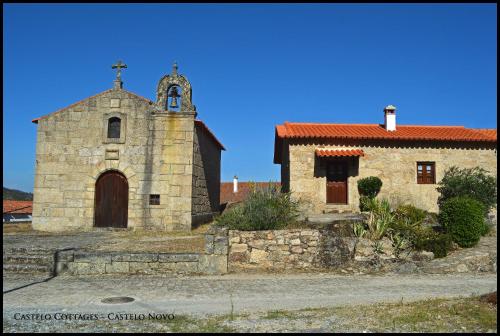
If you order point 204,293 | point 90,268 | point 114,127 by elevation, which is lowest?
point 204,293

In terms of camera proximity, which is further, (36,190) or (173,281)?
(36,190)

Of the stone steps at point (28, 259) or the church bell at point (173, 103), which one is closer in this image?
the stone steps at point (28, 259)

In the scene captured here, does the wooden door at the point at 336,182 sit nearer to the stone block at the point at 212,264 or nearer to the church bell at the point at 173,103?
the church bell at the point at 173,103

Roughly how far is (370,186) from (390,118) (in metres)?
3.85

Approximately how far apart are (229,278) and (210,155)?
1194 centimetres

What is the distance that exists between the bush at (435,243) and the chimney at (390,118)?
8.83 meters

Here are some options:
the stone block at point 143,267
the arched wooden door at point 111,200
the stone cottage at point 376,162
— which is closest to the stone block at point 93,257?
the stone block at point 143,267

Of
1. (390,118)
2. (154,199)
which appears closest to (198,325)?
(154,199)

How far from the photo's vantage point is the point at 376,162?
17953 millimetres

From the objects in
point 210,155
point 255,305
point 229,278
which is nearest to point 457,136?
point 210,155

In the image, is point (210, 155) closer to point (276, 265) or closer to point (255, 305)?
point (276, 265)

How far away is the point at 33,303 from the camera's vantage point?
7105 mm

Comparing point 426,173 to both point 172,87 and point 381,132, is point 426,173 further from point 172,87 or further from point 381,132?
point 172,87

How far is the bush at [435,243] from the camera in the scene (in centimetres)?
1068
